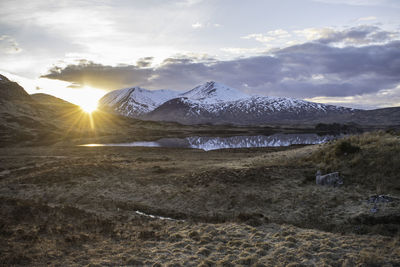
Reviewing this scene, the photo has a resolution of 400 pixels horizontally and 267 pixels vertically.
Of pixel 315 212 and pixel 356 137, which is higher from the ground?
pixel 356 137

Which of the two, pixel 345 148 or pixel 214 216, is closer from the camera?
pixel 214 216

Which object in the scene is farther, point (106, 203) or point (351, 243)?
point (106, 203)

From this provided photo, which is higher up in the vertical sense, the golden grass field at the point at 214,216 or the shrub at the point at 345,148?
the shrub at the point at 345,148

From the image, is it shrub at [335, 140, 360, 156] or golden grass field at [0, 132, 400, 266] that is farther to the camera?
shrub at [335, 140, 360, 156]

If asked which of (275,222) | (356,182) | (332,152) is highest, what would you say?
(332,152)

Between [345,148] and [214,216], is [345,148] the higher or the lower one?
the higher one

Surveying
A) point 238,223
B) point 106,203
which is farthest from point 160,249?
point 106,203

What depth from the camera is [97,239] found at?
45.0 feet

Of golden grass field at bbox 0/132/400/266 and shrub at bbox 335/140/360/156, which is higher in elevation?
shrub at bbox 335/140/360/156

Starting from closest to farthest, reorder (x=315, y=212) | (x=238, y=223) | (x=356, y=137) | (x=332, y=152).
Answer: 1. (x=238, y=223)
2. (x=315, y=212)
3. (x=332, y=152)
4. (x=356, y=137)

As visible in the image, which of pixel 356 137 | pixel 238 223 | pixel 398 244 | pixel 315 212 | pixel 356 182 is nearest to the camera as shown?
pixel 398 244

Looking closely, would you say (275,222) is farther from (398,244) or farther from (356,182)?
(356,182)

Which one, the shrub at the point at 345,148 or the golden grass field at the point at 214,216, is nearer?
the golden grass field at the point at 214,216

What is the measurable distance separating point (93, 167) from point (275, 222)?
22.0 meters
